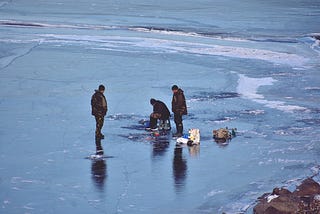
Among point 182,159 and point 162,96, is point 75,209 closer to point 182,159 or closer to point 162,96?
point 182,159

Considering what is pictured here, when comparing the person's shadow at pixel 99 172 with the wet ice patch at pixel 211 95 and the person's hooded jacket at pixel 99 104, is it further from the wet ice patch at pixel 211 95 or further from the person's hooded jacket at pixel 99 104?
the wet ice patch at pixel 211 95

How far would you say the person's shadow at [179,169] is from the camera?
13820 millimetres

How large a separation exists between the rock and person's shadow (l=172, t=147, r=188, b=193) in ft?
4.48

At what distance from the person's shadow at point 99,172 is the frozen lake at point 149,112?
0.11 feet

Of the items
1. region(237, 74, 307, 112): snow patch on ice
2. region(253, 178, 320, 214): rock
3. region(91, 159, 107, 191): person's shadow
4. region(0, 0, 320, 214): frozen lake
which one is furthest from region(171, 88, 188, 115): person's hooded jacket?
region(253, 178, 320, 214): rock

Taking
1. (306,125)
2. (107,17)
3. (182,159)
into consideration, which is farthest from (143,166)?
(107,17)

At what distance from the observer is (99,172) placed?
47.8ft

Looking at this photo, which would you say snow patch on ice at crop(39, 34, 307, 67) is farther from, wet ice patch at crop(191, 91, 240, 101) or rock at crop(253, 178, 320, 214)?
rock at crop(253, 178, 320, 214)

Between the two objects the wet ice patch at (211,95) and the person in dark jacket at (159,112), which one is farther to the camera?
the wet ice patch at (211,95)

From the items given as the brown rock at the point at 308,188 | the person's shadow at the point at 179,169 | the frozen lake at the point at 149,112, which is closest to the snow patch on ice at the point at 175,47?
the frozen lake at the point at 149,112

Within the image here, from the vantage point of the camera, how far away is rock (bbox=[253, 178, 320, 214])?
11695mm

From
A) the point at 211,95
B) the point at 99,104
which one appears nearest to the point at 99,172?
the point at 99,104

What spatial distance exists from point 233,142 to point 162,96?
5876 millimetres

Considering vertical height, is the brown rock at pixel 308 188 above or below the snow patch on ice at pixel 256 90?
below
